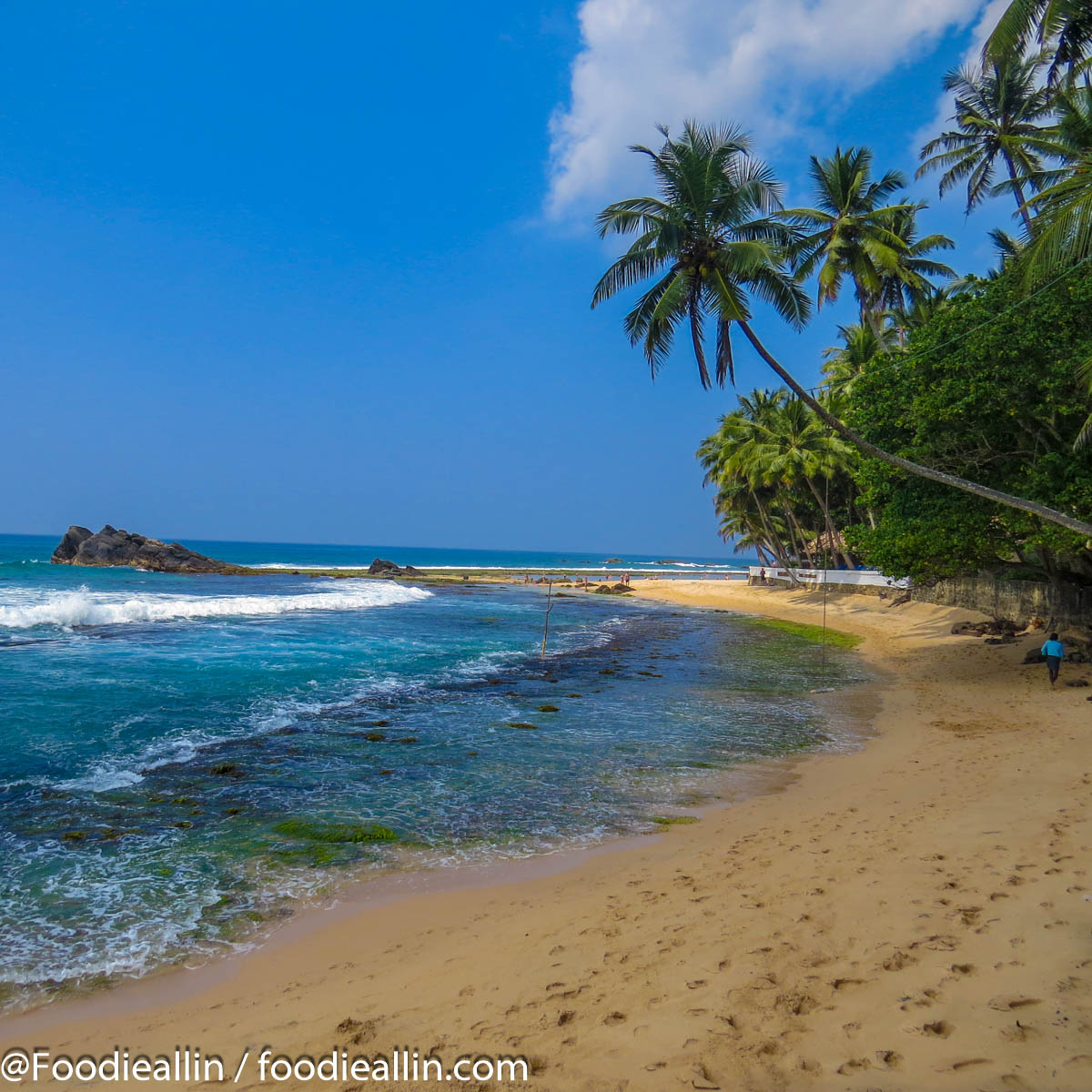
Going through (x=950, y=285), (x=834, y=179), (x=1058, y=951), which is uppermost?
(x=834, y=179)

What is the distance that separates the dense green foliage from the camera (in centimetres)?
1351

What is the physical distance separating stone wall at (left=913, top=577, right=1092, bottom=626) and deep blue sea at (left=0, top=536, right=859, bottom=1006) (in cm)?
610

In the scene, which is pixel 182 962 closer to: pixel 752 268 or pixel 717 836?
pixel 717 836

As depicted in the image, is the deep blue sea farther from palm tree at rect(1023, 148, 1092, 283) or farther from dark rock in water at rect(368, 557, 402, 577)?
dark rock in water at rect(368, 557, 402, 577)

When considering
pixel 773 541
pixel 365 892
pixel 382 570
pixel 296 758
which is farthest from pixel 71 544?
pixel 365 892

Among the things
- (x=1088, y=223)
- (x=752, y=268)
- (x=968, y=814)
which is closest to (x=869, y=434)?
(x=752, y=268)

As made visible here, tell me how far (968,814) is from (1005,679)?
35.2ft

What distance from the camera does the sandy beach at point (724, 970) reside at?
10.3 feet

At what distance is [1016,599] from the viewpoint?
2239cm

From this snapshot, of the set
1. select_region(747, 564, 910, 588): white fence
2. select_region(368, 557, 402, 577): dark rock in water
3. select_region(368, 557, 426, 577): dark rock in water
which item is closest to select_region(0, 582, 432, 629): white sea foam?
select_region(747, 564, 910, 588): white fence

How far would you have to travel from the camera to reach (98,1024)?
13.1 ft

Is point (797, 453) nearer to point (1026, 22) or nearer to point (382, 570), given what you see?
point (1026, 22)

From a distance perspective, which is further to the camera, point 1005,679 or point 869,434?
point 869,434

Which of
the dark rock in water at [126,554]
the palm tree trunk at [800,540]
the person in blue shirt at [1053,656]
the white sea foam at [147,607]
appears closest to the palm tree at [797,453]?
the palm tree trunk at [800,540]
